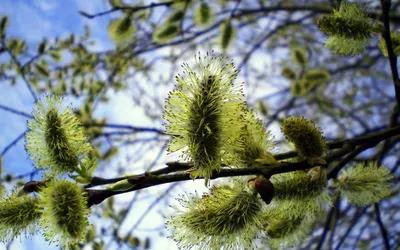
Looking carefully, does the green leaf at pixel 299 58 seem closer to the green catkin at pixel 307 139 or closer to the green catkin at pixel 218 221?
the green catkin at pixel 307 139

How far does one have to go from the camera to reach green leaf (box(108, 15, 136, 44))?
301 centimetres

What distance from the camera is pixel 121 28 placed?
303cm

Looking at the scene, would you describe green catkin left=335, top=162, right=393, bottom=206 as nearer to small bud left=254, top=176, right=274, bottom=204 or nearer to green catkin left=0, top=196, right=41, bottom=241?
small bud left=254, top=176, right=274, bottom=204

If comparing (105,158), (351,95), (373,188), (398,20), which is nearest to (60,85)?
(105,158)

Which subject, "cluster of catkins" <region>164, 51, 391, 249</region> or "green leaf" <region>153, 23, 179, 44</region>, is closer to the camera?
"cluster of catkins" <region>164, 51, 391, 249</region>

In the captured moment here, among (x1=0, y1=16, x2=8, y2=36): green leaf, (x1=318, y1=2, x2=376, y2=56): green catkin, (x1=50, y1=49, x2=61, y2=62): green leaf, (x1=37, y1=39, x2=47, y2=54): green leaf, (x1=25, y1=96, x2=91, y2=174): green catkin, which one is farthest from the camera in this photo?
(x1=50, y1=49, x2=61, y2=62): green leaf

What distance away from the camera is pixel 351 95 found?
551cm

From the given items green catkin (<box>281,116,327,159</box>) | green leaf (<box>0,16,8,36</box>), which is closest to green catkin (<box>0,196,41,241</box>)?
green catkin (<box>281,116,327,159</box>)

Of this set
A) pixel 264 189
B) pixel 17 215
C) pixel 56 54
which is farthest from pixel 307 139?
pixel 56 54

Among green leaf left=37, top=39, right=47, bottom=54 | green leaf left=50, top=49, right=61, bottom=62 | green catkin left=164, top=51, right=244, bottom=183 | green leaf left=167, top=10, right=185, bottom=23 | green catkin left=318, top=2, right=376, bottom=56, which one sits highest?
green leaf left=50, top=49, right=61, bottom=62

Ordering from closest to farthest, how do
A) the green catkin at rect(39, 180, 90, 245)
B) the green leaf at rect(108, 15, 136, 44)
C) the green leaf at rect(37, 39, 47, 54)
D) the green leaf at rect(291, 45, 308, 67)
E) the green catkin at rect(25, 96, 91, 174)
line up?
1. the green catkin at rect(39, 180, 90, 245)
2. the green catkin at rect(25, 96, 91, 174)
3. the green leaf at rect(108, 15, 136, 44)
4. the green leaf at rect(37, 39, 47, 54)
5. the green leaf at rect(291, 45, 308, 67)

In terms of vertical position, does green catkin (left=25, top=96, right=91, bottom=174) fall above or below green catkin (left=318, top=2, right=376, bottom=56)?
below

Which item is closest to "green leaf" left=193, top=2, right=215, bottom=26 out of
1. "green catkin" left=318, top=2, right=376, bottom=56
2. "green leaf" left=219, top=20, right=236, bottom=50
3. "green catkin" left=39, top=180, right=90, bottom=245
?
"green leaf" left=219, top=20, right=236, bottom=50

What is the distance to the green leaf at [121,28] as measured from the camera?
3008 mm
